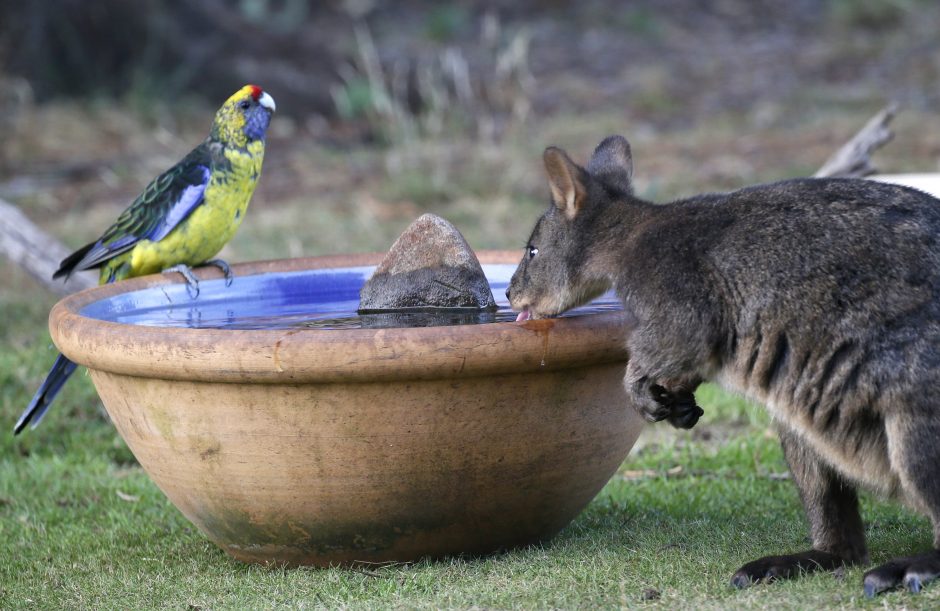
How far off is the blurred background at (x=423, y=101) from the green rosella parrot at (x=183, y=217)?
2845mm

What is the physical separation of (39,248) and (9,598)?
393cm

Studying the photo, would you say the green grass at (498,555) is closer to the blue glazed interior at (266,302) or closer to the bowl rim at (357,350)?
the bowl rim at (357,350)

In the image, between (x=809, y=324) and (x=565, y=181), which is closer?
(x=809, y=324)

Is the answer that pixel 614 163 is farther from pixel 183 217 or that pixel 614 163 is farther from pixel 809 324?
pixel 183 217

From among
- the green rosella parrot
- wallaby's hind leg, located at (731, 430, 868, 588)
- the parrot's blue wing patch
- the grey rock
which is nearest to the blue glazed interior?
the grey rock

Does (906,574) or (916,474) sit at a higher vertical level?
(916,474)

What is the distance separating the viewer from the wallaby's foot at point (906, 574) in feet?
11.2

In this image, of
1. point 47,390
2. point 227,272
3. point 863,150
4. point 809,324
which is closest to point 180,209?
point 227,272

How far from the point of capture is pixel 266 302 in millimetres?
4984

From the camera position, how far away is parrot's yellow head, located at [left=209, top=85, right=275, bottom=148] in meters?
5.70

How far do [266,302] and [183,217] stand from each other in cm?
75

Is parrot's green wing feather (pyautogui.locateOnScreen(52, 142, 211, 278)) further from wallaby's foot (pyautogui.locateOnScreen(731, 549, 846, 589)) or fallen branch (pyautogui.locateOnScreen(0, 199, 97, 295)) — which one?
wallaby's foot (pyautogui.locateOnScreen(731, 549, 846, 589))

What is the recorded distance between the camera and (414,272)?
15.1 ft

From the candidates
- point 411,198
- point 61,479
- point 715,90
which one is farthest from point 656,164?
point 61,479
